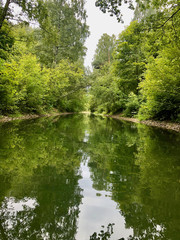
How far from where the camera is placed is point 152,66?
11086mm

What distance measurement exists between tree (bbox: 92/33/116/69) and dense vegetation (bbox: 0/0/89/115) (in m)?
11.5

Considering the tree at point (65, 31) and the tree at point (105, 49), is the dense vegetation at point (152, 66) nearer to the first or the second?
the tree at point (65, 31)

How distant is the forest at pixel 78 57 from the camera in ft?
23.5

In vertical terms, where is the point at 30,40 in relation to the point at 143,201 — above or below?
above

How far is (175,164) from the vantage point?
3857mm

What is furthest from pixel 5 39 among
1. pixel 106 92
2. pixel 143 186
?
pixel 106 92

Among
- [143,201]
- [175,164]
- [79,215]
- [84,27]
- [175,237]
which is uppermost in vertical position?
[84,27]

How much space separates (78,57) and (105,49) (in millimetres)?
16584

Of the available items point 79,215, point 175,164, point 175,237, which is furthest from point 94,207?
point 175,164

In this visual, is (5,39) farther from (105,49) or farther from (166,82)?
(105,49)

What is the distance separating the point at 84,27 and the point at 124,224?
25.8m

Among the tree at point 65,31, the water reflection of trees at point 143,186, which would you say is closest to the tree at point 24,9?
the water reflection of trees at point 143,186

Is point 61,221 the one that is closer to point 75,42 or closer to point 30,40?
point 30,40

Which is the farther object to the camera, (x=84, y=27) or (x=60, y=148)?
(x=84, y=27)
